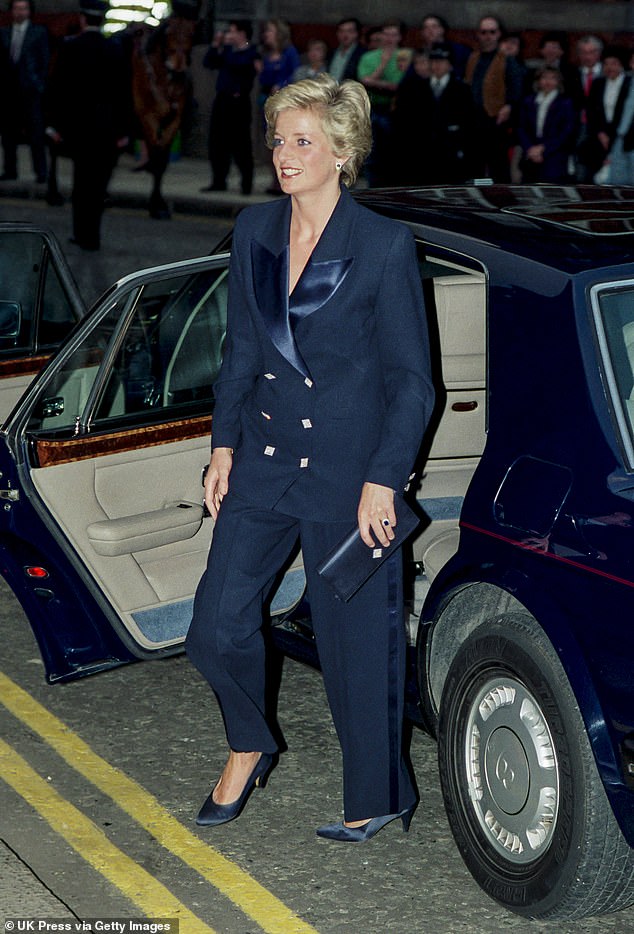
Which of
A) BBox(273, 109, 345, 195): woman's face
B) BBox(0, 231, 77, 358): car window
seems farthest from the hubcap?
BBox(0, 231, 77, 358): car window

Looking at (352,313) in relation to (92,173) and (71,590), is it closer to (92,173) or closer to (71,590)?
(71,590)

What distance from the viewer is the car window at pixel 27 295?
21.4 feet

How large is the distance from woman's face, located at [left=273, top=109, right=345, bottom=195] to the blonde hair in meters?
0.02

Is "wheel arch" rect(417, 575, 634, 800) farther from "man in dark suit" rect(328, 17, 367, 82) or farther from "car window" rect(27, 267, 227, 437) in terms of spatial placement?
"man in dark suit" rect(328, 17, 367, 82)

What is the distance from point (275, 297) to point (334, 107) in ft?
1.57

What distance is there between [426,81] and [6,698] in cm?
1077

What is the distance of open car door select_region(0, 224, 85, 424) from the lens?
6.52 metres

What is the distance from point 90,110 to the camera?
46.8ft

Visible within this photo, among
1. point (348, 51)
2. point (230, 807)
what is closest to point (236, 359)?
point (230, 807)

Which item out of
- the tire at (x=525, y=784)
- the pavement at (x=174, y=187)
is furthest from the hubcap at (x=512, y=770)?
the pavement at (x=174, y=187)

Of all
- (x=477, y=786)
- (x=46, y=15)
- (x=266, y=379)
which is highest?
(x=266, y=379)

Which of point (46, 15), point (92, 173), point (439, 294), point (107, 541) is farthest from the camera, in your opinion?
point (46, 15)

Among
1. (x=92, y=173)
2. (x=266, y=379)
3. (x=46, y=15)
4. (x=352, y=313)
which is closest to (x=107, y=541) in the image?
(x=266, y=379)

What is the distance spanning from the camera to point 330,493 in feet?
13.1
